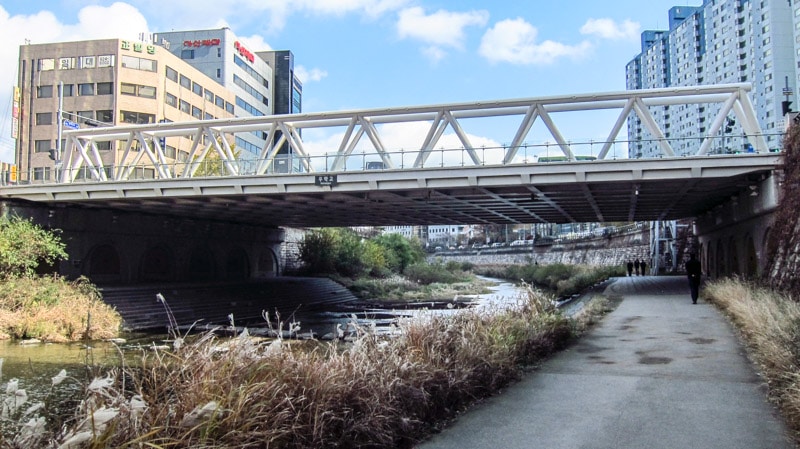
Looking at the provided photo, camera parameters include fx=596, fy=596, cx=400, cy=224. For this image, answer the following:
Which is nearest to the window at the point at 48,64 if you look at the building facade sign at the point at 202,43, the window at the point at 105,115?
the window at the point at 105,115

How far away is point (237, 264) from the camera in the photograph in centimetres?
4222

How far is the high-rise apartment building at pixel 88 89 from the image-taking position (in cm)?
5756

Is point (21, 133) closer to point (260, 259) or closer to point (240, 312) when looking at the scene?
point (260, 259)

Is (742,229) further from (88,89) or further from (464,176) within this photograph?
(88,89)

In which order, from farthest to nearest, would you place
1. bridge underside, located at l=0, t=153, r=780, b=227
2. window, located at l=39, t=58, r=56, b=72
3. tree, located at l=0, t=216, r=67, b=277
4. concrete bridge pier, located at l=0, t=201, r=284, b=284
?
window, located at l=39, t=58, r=56, b=72, concrete bridge pier, located at l=0, t=201, r=284, b=284, tree, located at l=0, t=216, r=67, b=277, bridge underside, located at l=0, t=153, r=780, b=227

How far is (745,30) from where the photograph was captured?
10494cm

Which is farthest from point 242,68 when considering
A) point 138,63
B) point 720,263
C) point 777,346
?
point 777,346

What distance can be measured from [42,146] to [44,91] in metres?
5.80

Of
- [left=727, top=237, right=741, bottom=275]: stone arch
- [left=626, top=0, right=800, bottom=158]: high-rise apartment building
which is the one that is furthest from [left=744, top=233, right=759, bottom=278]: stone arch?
[left=626, top=0, right=800, bottom=158]: high-rise apartment building

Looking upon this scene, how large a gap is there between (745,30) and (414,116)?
105 metres

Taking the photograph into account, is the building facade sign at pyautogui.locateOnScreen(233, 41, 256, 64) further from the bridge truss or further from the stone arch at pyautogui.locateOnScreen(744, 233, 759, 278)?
the stone arch at pyautogui.locateOnScreen(744, 233, 759, 278)

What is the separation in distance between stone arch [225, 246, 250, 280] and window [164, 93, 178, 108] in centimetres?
2610

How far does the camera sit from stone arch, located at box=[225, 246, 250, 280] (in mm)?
40969

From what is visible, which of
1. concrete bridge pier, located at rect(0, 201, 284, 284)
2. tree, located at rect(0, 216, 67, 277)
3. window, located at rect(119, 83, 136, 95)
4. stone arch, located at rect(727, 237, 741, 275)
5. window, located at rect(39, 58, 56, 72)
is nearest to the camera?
tree, located at rect(0, 216, 67, 277)
